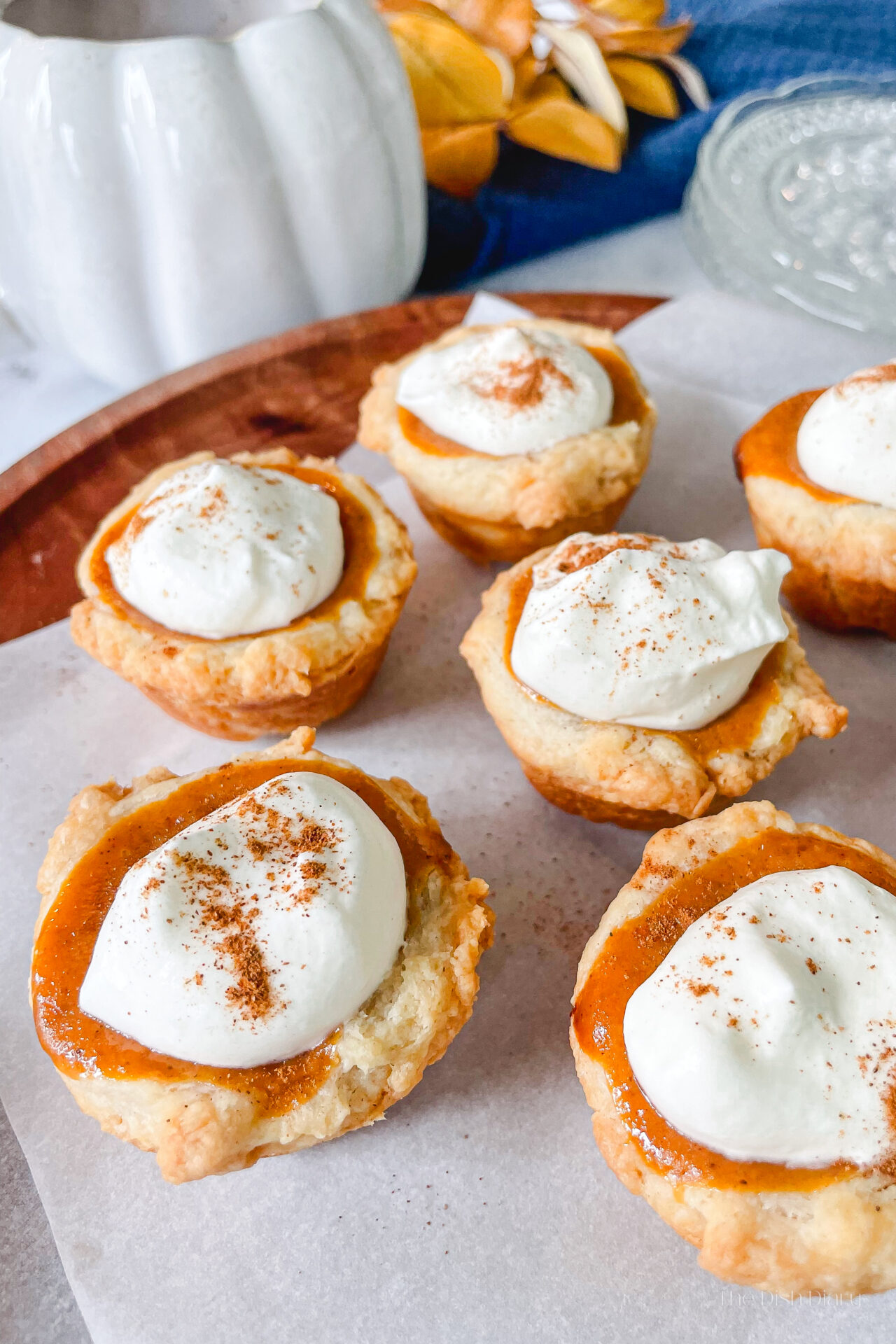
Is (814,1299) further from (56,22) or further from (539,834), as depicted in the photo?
(56,22)

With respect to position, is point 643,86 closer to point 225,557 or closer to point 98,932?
point 225,557

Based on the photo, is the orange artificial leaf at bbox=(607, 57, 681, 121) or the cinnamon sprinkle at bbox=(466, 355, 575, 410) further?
the orange artificial leaf at bbox=(607, 57, 681, 121)

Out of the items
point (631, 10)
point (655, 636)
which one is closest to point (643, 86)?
point (631, 10)

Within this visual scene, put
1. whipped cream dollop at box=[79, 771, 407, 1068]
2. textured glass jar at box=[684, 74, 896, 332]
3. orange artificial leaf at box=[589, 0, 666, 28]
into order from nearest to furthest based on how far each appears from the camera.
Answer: whipped cream dollop at box=[79, 771, 407, 1068], textured glass jar at box=[684, 74, 896, 332], orange artificial leaf at box=[589, 0, 666, 28]

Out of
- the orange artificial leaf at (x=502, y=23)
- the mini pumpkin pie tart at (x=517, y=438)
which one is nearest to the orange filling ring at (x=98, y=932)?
the mini pumpkin pie tart at (x=517, y=438)

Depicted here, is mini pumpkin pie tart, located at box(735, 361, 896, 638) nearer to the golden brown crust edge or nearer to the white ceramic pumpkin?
the golden brown crust edge

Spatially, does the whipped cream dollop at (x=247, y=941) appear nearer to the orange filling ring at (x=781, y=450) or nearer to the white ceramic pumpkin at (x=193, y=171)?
the orange filling ring at (x=781, y=450)

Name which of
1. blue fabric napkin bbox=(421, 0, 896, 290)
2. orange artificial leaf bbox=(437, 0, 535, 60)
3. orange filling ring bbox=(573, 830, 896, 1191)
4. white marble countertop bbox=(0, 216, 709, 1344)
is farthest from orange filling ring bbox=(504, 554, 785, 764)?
orange artificial leaf bbox=(437, 0, 535, 60)
